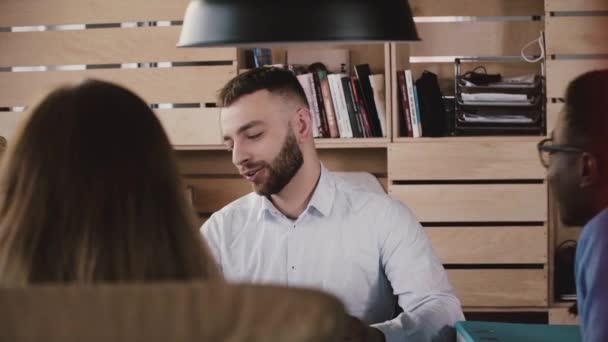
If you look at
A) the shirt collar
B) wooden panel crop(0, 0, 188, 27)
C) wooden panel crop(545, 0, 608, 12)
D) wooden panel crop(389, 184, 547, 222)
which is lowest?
wooden panel crop(389, 184, 547, 222)

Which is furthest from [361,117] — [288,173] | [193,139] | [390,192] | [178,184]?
[178,184]

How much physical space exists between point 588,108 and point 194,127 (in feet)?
9.28

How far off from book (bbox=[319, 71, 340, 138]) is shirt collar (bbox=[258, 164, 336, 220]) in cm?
160

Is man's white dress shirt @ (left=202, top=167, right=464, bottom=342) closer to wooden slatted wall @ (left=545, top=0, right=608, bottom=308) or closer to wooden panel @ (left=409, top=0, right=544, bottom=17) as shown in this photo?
wooden slatted wall @ (left=545, top=0, right=608, bottom=308)

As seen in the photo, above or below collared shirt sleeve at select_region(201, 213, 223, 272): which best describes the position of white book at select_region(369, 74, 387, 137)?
above


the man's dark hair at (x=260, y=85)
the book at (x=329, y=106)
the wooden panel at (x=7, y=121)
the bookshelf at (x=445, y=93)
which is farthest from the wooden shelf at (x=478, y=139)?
the wooden panel at (x=7, y=121)

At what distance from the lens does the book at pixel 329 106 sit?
4.05m

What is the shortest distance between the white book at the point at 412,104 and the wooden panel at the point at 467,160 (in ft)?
0.16

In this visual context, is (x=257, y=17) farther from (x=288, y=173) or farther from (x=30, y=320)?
(x=30, y=320)

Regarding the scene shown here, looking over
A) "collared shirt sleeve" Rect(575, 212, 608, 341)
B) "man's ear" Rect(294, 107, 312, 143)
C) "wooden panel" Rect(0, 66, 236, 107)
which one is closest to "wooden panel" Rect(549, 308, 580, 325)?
"wooden panel" Rect(0, 66, 236, 107)

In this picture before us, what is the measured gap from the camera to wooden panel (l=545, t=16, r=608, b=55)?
13.1 feet

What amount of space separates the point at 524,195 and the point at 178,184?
3106mm

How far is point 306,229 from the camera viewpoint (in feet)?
7.86

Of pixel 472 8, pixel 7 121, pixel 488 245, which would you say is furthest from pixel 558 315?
pixel 7 121
